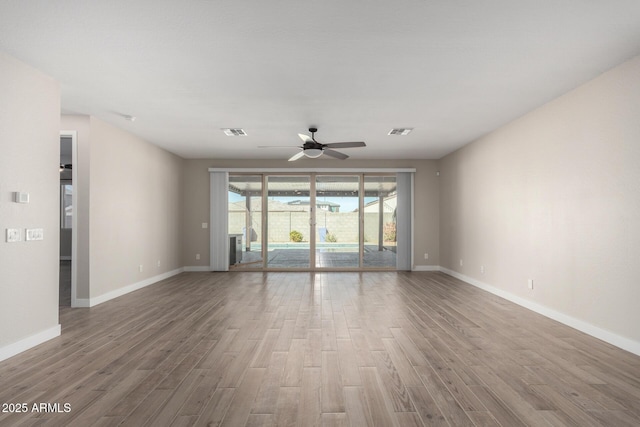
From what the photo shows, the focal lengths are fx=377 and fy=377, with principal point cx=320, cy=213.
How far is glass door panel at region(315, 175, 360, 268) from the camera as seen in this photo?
8.44 meters

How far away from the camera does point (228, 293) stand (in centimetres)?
577

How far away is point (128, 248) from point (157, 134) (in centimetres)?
187

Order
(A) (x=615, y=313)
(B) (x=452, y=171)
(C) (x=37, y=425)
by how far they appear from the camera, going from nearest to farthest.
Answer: (C) (x=37, y=425)
(A) (x=615, y=313)
(B) (x=452, y=171)

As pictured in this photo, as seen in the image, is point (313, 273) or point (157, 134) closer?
point (157, 134)

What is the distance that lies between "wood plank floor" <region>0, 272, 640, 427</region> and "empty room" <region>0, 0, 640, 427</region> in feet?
0.07

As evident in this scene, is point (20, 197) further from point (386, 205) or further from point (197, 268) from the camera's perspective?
point (386, 205)

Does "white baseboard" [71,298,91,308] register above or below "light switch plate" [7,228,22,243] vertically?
below

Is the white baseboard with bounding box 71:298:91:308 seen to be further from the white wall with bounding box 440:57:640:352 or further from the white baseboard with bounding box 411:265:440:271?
the white baseboard with bounding box 411:265:440:271

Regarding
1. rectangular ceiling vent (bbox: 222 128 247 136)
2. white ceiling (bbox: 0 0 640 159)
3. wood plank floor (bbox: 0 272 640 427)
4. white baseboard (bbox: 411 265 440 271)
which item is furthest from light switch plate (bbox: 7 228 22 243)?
white baseboard (bbox: 411 265 440 271)

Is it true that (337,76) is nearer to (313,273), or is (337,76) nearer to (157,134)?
(157,134)

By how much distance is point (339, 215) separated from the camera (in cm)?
848

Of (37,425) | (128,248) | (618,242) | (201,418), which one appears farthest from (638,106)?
(128,248)

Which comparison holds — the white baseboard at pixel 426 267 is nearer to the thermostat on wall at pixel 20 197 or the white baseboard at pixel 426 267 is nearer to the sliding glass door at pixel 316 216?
the sliding glass door at pixel 316 216

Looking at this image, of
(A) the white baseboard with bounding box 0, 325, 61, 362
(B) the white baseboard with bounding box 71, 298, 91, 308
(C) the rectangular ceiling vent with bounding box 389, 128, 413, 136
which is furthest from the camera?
(C) the rectangular ceiling vent with bounding box 389, 128, 413, 136
